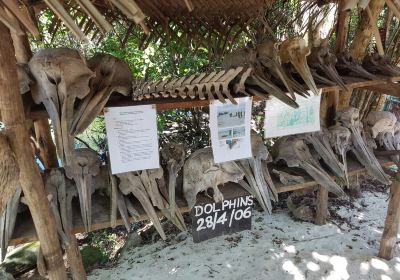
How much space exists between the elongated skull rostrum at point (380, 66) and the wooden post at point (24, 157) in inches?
75.5

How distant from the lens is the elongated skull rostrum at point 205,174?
1.66 m

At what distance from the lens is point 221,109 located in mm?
1514

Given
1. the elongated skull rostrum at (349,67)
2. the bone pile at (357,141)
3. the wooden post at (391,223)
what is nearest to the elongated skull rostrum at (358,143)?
the bone pile at (357,141)

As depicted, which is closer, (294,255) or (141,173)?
(141,173)

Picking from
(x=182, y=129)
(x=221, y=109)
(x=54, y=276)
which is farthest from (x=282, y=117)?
(x=182, y=129)

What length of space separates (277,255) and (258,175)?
130 cm

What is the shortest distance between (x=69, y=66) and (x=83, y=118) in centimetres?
20

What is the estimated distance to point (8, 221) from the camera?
4.47 ft

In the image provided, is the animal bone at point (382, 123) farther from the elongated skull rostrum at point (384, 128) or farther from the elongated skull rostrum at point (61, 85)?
the elongated skull rostrum at point (61, 85)

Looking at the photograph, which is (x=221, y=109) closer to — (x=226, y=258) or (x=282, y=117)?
(x=282, y=117)

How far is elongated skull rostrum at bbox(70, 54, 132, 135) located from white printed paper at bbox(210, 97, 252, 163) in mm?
407

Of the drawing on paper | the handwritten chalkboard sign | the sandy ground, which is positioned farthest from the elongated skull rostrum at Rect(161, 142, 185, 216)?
the sandy ground

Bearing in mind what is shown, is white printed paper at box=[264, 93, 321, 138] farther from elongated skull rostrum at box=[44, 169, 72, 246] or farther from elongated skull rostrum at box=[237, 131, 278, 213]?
elongated skull rostrum at box=[44, 169, 72, 246]

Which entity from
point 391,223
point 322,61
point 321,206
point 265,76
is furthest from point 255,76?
point 321,206
